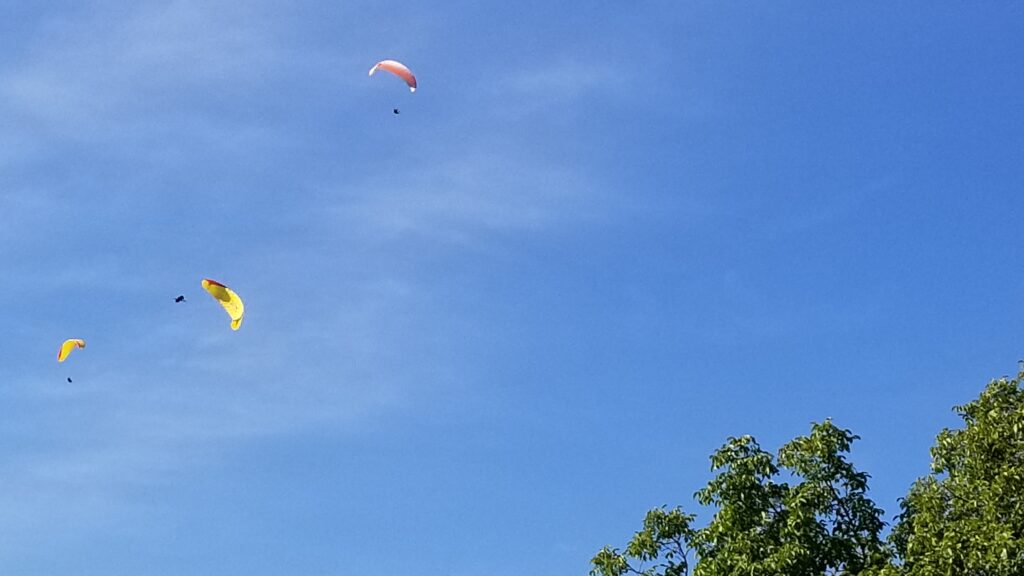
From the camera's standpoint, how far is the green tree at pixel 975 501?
26469mm

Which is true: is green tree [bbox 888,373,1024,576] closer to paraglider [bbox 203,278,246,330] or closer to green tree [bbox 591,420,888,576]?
green tree [bbox 591,420,888,576]

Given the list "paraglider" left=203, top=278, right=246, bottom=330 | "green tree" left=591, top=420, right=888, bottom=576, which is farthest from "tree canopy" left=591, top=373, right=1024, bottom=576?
"paraglider" left=203, top=278, right=246, bottom=330

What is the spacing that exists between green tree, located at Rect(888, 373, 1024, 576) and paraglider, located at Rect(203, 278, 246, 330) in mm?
25297

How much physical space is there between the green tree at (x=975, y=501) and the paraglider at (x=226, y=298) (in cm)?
2530

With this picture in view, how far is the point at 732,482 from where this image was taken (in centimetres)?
3161

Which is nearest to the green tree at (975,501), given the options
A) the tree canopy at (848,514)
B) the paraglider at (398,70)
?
the tree canopy at (848,514)

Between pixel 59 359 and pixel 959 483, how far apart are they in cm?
3171

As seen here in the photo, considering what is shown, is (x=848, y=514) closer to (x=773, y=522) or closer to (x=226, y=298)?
(x=773, y=522)

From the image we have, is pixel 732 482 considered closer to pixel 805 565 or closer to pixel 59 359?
pixel 805 565

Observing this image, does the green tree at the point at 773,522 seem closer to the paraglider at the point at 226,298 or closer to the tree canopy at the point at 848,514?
the tree canopy at the point at 848,514

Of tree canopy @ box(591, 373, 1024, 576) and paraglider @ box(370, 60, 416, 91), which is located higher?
paraglider @ box(370, 60, 416, 91)

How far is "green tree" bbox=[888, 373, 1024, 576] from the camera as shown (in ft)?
86.8

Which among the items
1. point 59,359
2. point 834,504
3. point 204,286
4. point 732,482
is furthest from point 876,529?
point 59,359

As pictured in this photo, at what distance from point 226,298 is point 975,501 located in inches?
1113
